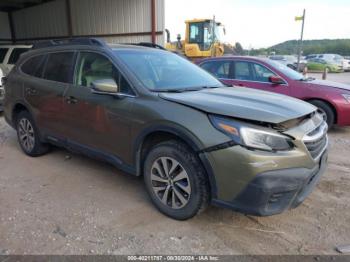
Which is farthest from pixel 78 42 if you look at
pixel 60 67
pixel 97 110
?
pixel 97 110

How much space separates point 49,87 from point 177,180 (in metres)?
2.38

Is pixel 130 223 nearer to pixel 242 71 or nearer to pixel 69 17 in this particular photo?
pixel 242 71

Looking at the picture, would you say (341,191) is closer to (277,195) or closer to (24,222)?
(277,195)

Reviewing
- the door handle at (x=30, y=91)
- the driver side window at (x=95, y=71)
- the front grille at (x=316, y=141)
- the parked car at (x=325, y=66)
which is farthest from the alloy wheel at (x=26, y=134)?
the parked car at (x=325, y=66)

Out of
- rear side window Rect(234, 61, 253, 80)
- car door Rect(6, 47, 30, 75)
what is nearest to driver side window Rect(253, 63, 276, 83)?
rear side window Rect(234, 61, 253, 80)

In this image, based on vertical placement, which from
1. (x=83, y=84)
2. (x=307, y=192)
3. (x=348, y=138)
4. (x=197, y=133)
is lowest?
(x=348, y=138)

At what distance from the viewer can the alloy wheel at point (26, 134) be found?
4.78 m

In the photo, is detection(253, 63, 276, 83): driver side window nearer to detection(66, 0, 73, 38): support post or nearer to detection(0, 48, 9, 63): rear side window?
detection(0, 48, 9, 63): rear side window

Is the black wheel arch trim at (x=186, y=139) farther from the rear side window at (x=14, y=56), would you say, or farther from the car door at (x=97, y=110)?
the rear side window at (x=14, y=56)

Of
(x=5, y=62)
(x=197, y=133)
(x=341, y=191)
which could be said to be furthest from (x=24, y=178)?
(x=5, y=62)

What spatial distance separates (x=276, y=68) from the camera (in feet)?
21.9

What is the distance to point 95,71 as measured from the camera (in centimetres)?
374

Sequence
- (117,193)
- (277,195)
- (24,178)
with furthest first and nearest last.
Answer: (24,178), (117,193), (277,195)

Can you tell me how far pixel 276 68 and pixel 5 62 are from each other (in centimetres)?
826
